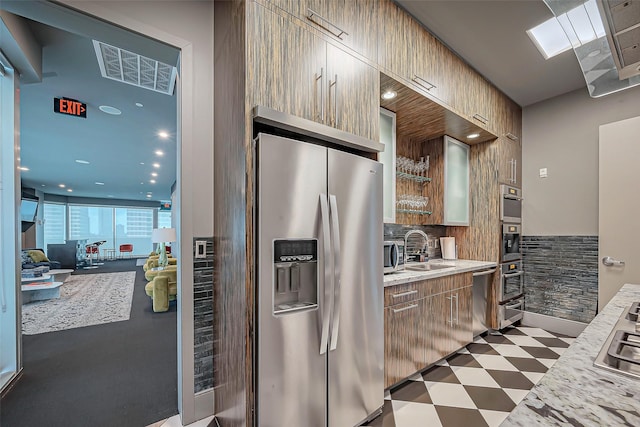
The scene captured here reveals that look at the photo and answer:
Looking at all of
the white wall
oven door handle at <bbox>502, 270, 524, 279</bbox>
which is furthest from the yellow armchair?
the white wall

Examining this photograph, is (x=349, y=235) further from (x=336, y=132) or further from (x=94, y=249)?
(x=94, y=249)

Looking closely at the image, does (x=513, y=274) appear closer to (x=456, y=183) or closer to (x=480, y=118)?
(x=456, y=183)

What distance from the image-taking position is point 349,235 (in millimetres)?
1653

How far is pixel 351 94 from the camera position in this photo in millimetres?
1814

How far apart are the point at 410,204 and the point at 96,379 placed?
10.9 feet

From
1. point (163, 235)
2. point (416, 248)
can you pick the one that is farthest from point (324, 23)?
point (163, 235)

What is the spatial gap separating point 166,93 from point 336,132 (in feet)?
8.47

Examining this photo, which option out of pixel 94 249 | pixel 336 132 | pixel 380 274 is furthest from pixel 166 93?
pixel 94 249

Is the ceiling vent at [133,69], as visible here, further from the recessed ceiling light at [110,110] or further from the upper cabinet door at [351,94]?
the upper cabinet door at [351,94]

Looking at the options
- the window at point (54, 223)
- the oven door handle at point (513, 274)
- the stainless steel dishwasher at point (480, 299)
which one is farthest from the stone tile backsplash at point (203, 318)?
the window at point (54, 223)

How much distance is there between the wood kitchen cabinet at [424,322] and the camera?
2.00 m

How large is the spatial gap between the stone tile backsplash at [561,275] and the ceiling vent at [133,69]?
180 inches

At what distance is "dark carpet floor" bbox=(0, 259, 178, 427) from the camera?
185cm

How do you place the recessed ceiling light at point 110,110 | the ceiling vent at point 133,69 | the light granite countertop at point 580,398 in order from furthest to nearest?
the recessed ceiling light at point 110,110, the ceiling vent at point 133,69, the light granite countertop at point 580,398
